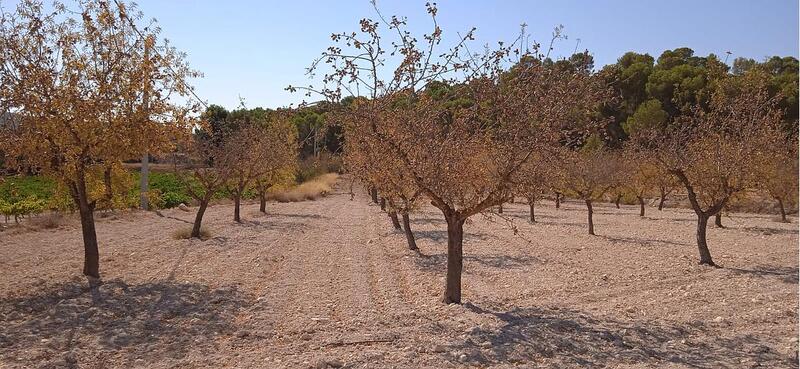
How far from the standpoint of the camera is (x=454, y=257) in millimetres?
10102

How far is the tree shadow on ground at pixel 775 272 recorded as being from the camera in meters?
13.8

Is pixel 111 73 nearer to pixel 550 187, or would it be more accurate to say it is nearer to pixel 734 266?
pixel 550 187

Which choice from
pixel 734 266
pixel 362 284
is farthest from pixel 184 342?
pixel 734 266

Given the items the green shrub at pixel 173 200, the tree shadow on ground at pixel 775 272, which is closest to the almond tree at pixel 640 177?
the tree shadow on ground at pixel 775 272

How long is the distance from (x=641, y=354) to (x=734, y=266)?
31.5ft

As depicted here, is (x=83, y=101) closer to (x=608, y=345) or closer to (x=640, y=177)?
(x=608, y=345)

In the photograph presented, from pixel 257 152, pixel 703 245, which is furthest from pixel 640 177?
pixel 257 152

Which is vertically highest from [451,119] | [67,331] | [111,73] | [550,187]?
[111,73]

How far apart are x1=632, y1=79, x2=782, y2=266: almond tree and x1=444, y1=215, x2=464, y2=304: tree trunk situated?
318 inches

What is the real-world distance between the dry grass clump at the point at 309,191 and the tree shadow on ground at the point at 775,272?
32.6m

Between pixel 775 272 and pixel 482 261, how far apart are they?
259 inches

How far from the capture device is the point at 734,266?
15.5 metres

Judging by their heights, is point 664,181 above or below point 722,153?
below

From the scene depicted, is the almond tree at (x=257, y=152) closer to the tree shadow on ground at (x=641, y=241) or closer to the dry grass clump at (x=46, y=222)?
the dry grass clump at (x=46, y=222)
